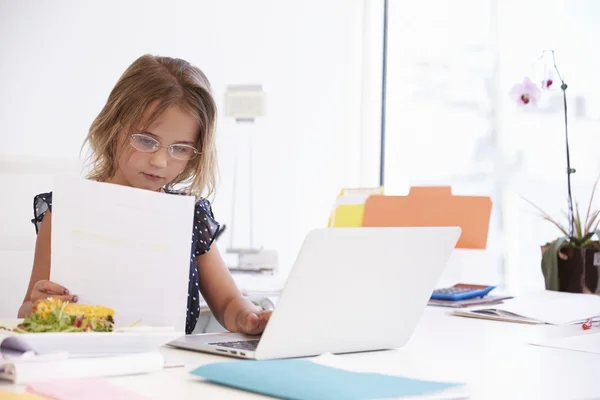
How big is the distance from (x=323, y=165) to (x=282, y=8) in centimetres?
80

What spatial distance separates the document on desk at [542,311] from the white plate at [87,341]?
34.3 inches

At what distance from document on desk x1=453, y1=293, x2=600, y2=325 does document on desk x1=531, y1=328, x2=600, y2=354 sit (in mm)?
211

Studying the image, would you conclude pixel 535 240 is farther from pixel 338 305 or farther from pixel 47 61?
pixel 338 305

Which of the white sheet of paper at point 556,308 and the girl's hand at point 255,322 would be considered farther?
the white sheet of paper at point 556,308

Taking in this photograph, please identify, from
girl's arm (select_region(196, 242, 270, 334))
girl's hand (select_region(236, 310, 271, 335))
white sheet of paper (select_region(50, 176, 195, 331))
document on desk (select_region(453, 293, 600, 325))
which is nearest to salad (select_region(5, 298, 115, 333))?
white sheet of paper (select_region(50, 176, 195, 331))

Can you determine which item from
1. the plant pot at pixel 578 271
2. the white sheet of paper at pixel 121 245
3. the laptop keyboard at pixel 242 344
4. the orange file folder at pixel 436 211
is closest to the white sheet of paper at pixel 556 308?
the plant pot at pixel 578 271

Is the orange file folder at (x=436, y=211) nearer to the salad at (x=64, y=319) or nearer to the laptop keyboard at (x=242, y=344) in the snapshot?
the laptop keyboard at (x=242, y=344)

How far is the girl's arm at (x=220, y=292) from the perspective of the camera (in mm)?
1596

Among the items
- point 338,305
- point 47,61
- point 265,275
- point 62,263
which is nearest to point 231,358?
point 338,305

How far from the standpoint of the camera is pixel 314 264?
3.36ft

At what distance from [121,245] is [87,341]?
0.25m

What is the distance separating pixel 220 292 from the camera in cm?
173

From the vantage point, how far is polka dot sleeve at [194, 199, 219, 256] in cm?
179

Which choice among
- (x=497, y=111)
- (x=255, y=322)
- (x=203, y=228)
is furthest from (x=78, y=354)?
(x=497, y=111)
